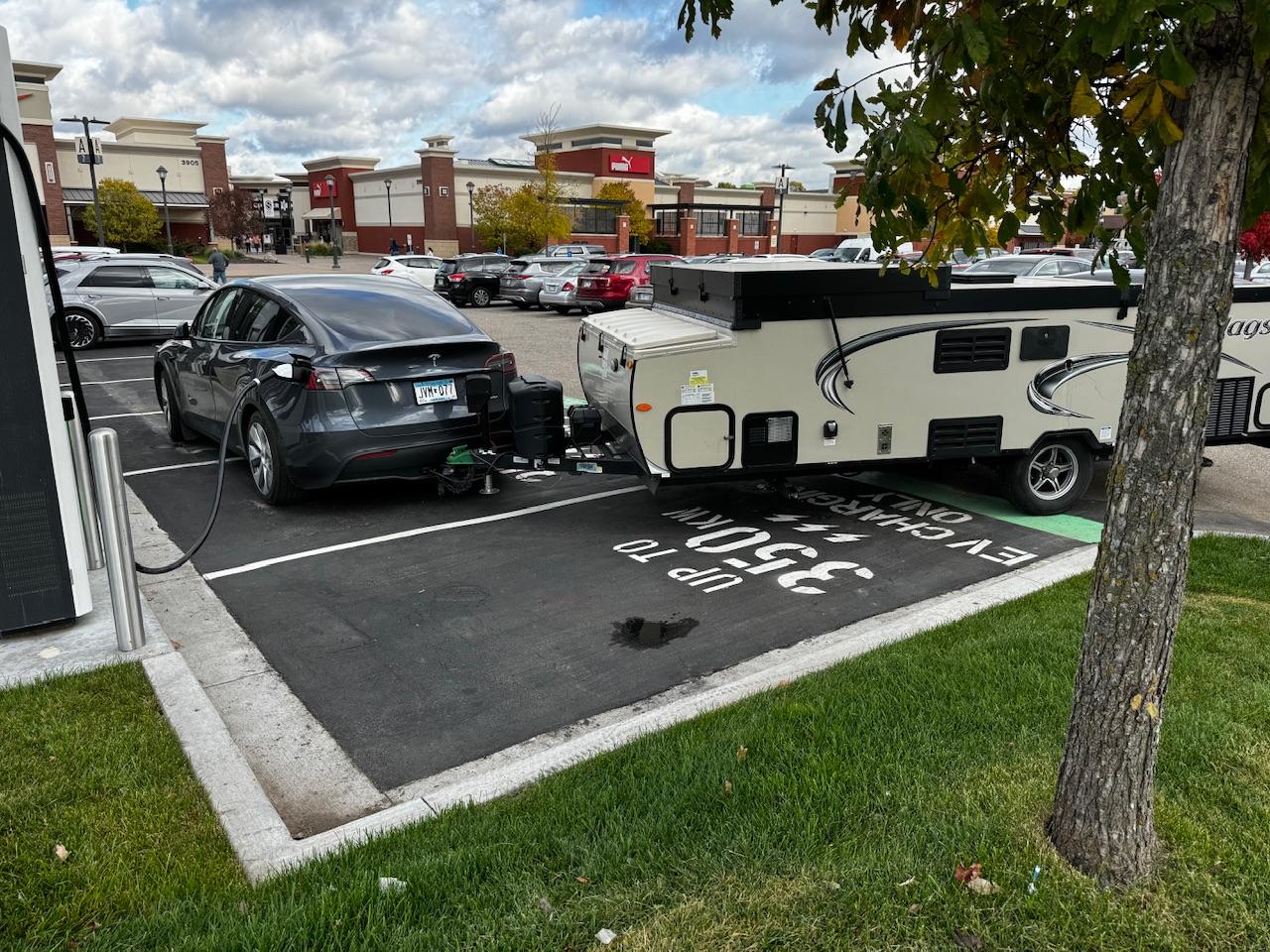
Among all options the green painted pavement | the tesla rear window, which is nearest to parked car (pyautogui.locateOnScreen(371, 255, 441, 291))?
the tesla rear window

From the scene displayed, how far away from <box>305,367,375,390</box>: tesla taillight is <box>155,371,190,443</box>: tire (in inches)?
131

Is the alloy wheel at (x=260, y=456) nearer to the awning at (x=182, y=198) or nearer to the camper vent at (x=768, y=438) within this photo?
the camper vent at (x=768, y=438)

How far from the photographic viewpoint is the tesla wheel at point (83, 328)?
18.3 m

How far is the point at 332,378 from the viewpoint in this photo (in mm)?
7227

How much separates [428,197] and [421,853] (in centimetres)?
6522

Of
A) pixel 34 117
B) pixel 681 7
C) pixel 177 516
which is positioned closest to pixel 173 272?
pixel 177 516

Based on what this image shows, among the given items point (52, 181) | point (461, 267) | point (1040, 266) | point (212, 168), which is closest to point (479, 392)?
point (1040, 266)

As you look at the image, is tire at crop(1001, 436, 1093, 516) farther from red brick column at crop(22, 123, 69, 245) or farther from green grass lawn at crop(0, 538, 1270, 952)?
red brick column at crop(22, 123, 69, 245)

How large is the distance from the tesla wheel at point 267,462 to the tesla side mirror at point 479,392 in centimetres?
147

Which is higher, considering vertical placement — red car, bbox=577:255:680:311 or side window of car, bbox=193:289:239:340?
side window of car, bbox=193:289:239:340

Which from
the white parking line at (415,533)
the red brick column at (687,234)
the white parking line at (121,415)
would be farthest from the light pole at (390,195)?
the white parking line at (415,533)

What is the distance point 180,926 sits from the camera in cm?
287

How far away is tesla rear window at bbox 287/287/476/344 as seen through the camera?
Answer: 304 inches

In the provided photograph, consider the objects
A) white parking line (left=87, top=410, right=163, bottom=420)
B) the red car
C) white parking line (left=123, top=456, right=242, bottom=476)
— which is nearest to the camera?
white parking line (left=123, top=456, right=242, bottom=476)
